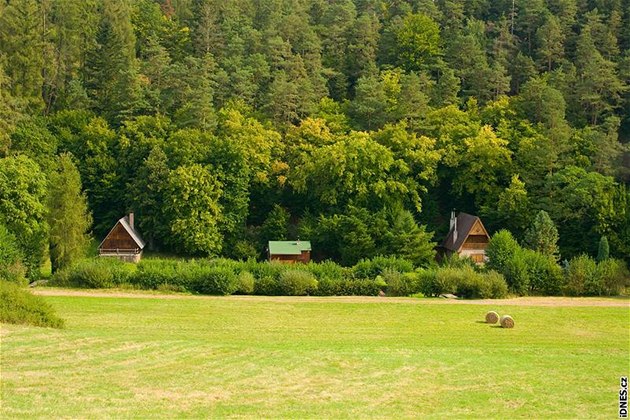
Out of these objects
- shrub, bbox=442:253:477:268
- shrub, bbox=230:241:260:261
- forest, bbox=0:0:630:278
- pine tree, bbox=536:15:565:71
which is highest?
pine tree, bbox=536:15:565:71

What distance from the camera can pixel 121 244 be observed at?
48.5 metres

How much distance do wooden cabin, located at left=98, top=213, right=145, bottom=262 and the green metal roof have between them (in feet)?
27.2

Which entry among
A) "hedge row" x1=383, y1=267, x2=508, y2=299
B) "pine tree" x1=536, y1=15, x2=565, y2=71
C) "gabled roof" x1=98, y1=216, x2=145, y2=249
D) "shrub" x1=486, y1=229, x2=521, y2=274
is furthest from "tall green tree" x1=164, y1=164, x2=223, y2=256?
"pine tree" x1=536, y1=15, x2=565, y2=71

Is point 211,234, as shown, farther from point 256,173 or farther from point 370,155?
point 370,155

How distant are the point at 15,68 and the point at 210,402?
47378 mm

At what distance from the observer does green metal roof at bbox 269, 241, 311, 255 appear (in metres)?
48.0

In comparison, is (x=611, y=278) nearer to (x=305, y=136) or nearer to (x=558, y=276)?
(x=558, y=276)

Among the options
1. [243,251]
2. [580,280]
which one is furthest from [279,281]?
[580,280]

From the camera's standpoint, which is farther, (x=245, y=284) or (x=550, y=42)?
(x=550, y=42)

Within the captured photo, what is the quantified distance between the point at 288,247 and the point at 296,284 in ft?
27.2

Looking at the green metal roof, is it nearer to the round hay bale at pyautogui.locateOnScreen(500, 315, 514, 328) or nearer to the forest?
the forest

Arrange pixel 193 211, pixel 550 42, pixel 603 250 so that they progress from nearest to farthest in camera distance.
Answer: pixel 603 250, pixel 193 211, pixel 550 42

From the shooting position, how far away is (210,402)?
667 inches

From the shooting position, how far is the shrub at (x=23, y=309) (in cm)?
2389
